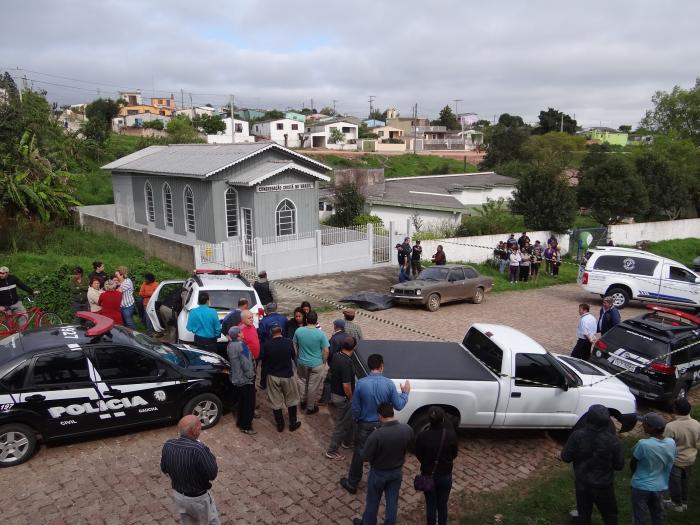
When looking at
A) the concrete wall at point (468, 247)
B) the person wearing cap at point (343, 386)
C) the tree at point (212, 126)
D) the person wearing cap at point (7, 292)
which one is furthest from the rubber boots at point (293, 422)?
the tree at point (212, 126)

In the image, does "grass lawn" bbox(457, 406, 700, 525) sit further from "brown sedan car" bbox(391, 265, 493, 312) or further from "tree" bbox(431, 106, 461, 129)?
"tree" bbox(431, 106, 461, 129)

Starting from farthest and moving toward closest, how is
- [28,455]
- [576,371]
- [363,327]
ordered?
[363,327] → [576,371] → [28,455]

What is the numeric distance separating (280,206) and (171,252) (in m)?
4.50

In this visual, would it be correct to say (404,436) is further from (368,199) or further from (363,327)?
(368,199)

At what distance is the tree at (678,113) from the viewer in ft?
152

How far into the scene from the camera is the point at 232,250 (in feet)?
60.6

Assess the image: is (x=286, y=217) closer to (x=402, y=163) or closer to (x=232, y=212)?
(x=232, y=212)

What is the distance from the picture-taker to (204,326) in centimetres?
934

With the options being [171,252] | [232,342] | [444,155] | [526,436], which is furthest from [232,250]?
[444,155]

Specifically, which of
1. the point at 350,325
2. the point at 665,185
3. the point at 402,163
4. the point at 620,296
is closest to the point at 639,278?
the point at 620,296

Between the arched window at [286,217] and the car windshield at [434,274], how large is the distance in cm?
655

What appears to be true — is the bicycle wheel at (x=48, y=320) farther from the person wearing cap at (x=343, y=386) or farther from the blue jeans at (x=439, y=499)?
the blue jeans at (x=439, y=499)

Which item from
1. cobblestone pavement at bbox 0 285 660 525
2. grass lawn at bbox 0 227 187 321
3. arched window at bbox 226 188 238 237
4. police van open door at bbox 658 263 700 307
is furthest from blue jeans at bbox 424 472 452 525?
arched window at bbox 226 188 238 237

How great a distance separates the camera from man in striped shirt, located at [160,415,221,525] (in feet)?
16.0
